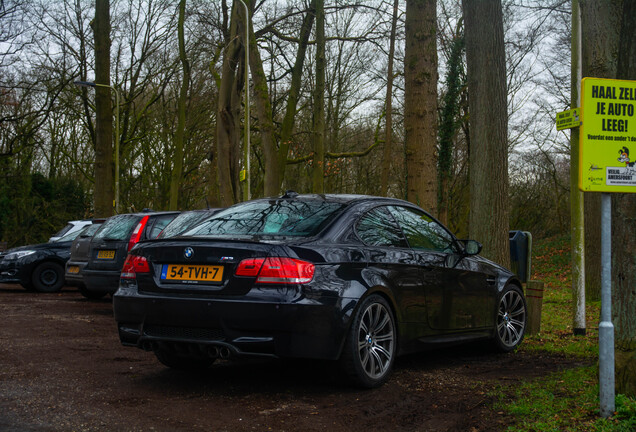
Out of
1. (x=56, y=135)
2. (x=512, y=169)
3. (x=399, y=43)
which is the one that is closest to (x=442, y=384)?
(x=399, y=43)

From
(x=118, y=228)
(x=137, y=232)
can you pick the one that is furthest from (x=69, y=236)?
(x=137, y=232)

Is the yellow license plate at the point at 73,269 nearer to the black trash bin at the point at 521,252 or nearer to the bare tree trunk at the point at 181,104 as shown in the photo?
the black trash bin at the point at 521,252

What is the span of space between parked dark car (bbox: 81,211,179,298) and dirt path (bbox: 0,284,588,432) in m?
3.67

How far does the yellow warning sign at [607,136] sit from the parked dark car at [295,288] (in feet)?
6.41

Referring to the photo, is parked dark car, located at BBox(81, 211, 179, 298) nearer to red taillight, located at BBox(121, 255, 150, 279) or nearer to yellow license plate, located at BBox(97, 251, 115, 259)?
yellow license plate, located at BBox(97, 251, 115, 259)

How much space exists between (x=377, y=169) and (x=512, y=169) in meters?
7.49

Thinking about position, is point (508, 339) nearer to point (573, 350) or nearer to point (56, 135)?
point (573, 350)

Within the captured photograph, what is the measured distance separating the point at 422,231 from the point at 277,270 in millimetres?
2274

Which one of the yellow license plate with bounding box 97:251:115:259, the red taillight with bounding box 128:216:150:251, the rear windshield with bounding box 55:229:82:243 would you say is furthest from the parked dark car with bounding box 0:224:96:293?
the red taillight with bounding box 128:216:150:251

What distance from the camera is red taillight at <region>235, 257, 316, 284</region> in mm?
5344

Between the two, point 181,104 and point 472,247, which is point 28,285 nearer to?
point 472,247

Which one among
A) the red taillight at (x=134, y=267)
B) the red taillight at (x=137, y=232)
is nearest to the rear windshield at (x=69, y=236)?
the red taillight at (x=137, y=232)

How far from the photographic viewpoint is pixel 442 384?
614 cm

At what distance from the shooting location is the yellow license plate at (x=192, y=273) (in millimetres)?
5520
